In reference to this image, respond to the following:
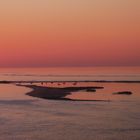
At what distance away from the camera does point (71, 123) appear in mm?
26141

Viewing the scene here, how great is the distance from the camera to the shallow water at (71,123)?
21688mm

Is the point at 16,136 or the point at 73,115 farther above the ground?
the point at 73,115

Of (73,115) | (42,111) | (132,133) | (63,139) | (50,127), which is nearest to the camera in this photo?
Answer: (63,139)

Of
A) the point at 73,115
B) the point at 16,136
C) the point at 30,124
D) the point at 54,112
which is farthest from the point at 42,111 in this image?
the point at 16,136

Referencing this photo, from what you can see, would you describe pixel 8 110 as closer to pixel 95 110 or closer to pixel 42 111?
pixel 42 111

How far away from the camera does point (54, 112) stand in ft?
106

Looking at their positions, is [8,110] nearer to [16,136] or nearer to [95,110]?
[95,110]

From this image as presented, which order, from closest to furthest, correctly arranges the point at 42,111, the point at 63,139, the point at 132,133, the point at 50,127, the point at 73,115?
the point at 63,139 < the point at 132,133 < the point at 50,127 < the point at 73,115 < the point at 42,111

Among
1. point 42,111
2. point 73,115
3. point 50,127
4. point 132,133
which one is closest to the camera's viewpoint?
point 132,133

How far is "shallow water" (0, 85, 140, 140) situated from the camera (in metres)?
21.7

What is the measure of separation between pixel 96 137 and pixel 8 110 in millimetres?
14048

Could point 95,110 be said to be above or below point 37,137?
above

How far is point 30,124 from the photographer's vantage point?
25.4 metres

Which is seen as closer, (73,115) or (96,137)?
(96,137)
